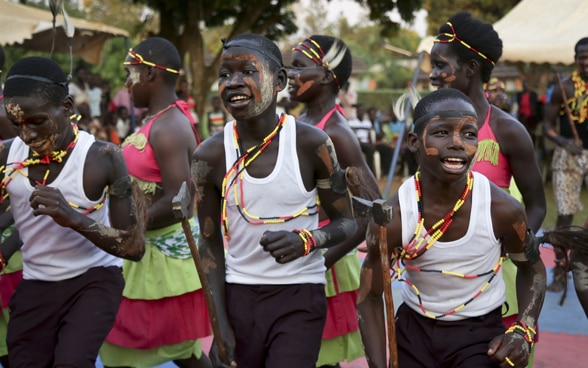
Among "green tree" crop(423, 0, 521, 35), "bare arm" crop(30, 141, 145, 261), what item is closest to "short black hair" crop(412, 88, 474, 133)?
"bare arm" crop(30, 141, 145, 261)

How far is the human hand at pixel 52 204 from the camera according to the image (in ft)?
10.7

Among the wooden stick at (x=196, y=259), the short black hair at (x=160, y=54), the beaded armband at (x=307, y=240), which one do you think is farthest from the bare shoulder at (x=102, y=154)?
the short black hair at (x=160, y=54)

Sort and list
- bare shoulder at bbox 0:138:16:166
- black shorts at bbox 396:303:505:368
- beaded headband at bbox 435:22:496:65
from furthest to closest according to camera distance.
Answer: beaded headband at bbox 435:22:496:65
bare shoulder at bbox 0:138:16:166
black shorts at bbox 396:303:505:368

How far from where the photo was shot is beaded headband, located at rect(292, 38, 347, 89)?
472 centimetres

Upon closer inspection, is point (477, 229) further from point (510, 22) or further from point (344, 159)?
point (510, 22)

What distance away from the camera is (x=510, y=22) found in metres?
14.0

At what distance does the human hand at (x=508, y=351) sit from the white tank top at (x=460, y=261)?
0.64ft

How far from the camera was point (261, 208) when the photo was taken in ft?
10.9

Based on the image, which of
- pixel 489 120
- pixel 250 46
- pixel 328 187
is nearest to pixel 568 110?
pixel 489 120

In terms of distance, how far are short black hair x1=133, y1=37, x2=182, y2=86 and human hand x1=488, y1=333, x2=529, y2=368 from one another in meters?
2.66

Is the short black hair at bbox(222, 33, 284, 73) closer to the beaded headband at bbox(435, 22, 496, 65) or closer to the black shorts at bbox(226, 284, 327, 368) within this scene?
the black shorts at bbox(226, 284, 327, 368)

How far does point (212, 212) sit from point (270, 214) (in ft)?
0.97

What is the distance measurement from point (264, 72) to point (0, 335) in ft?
8.28

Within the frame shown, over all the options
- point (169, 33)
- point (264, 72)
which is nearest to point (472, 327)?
point (264, 72)
